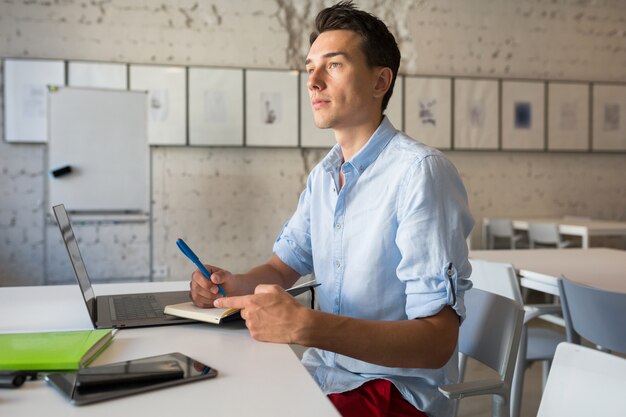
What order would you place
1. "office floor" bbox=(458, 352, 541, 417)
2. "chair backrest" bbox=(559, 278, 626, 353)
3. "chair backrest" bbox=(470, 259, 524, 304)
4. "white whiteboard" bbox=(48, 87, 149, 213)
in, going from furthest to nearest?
"white whiteboard" bbox=(48, 87, 149, 213), "office floor" bbox=(458, 352, 541, 417), "chair backrest" bbox=(470, 259, 524, 304), "chair backrest" bbox=(559, 278, 626, 353)

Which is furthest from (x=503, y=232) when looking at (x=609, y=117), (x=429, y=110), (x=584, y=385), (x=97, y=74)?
(x=584, y=385)

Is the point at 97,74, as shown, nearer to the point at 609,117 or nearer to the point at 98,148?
the point at 98,148

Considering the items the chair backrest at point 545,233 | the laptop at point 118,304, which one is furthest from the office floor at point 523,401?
the laptop at point 118,304

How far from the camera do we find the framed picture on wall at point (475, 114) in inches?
219

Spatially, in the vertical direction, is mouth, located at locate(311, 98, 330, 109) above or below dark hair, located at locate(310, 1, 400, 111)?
below

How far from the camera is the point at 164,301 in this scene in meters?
1.51

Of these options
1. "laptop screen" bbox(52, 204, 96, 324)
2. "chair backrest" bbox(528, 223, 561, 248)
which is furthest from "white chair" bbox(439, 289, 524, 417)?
"chair backrest" bbox(528, 223, 561, 248)

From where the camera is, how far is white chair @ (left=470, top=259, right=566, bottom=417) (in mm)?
2162

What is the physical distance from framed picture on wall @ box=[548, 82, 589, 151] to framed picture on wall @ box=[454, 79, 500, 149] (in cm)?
60

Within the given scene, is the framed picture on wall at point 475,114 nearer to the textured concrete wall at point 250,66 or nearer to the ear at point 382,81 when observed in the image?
the textured concrete wall at point 250,66

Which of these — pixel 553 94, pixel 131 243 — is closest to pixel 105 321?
pixel 131 243

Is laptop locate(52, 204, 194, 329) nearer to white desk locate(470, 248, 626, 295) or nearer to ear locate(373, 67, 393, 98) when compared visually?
ear locate(373, 67, 393, 98)

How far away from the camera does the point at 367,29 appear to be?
140 centimetres

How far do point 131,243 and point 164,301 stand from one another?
3.68m
